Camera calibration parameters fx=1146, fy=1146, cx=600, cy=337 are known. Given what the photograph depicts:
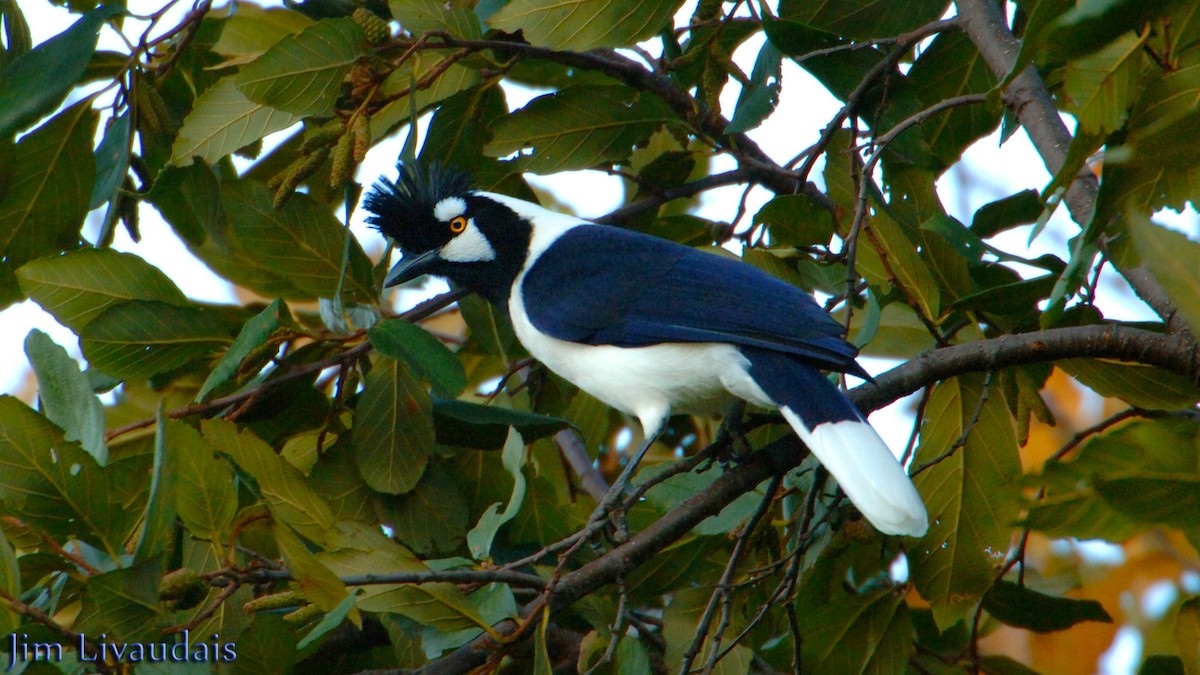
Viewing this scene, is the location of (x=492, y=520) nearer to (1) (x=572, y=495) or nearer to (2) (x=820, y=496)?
(2) (x=820, y=496)

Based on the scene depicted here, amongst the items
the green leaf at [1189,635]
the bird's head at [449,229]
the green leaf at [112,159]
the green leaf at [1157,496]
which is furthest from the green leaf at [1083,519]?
the green leaf at [112,159]

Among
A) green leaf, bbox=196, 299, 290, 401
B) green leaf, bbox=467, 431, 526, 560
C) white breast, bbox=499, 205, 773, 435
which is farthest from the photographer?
white breast, bbox=499, 205, 773, 435

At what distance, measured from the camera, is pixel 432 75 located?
371 centimetres

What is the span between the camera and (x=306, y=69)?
11.7 ft

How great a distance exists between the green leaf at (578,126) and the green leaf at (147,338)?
1215 millimetres

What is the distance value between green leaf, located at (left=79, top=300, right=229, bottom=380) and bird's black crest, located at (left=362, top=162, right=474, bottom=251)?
4.15 ft

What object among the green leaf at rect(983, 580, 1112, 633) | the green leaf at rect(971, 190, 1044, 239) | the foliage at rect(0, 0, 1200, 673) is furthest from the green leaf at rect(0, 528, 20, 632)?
the green leaf at rect(971, 190, 1044, 239)

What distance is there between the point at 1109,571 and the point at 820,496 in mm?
3121

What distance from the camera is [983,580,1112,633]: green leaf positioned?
11.7 feet

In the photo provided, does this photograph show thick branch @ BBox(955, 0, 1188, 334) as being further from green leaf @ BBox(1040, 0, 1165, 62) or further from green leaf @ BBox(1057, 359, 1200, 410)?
green leaf @ BBox(1040, 0, 1165, 62)

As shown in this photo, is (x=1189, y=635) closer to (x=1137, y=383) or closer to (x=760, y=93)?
(x=1137, y=383)

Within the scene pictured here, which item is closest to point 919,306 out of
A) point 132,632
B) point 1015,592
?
point 1015,592

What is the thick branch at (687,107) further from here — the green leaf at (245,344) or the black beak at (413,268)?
the green leaf at (245,344)

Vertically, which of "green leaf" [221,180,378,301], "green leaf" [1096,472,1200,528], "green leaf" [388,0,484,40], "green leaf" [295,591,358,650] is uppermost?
"green leaf" [388,0,484,40]
